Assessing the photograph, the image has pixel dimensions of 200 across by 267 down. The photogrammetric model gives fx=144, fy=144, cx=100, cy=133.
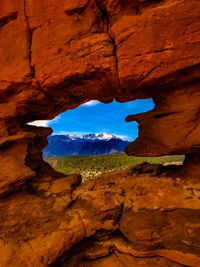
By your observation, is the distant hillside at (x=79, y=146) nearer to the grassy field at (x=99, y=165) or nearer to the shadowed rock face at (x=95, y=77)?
the grassy field at (x=99, y=165)

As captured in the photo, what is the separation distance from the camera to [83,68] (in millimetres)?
6516

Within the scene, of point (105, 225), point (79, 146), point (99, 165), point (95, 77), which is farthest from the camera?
point (79, 146)

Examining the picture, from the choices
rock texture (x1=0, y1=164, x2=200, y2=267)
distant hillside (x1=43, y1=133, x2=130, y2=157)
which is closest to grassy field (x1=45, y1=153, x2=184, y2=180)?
rock texture (x1=0, y1=164, x2=200, y2=267)

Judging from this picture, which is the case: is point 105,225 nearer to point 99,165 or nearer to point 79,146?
point 99,165

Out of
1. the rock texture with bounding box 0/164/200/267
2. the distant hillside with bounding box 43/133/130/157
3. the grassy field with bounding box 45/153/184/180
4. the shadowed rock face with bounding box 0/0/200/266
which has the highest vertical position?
the shadowed rock face with bounding box 0/0/200/266

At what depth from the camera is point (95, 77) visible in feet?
22.7

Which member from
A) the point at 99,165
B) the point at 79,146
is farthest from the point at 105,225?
the point at 79,146

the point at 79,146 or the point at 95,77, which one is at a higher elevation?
the point at 95,77

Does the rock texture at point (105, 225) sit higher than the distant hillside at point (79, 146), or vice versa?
the rock texture at point (105, 225)

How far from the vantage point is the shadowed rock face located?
5.29m

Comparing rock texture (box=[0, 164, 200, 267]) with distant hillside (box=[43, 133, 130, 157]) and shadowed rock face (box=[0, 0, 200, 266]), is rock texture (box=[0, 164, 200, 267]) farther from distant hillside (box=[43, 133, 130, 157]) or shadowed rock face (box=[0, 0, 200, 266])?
distant hillside (box=[43, 133, 130, 157])

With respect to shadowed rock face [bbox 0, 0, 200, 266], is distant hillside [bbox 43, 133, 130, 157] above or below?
below

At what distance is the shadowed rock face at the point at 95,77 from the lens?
17.4 ft

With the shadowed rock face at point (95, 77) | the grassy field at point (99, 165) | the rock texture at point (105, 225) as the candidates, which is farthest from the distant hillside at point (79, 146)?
the rock texture at point (105, 225)
